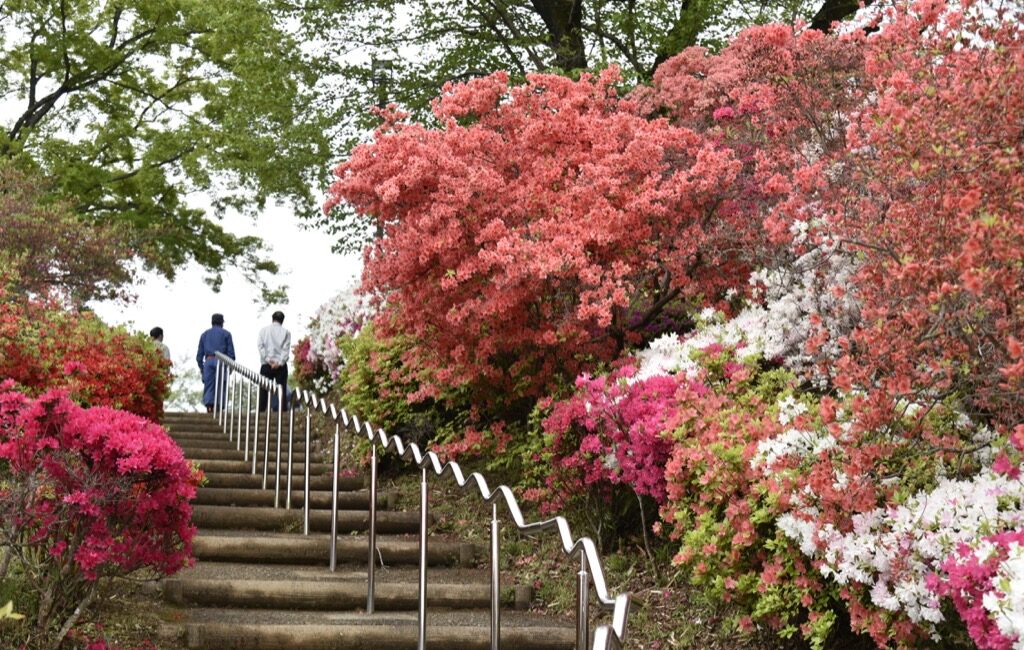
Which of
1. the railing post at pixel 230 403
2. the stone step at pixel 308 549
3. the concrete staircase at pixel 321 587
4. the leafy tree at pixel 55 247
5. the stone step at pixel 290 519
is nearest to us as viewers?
the concrete staircase at pixel 321 587

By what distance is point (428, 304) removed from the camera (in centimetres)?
855

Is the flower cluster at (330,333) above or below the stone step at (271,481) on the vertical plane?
above

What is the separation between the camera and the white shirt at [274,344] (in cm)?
1617

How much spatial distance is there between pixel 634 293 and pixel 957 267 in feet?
15.8

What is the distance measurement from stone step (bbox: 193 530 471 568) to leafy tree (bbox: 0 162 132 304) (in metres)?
8.04

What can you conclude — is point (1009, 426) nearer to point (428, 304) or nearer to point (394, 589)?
point (394, 589)

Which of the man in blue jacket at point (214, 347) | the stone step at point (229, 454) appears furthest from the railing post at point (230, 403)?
the stone step at point (229, 454)

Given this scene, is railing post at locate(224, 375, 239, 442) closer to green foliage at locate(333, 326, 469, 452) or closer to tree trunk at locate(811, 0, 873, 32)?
green foliage at locate(333, 326, 469, 452)

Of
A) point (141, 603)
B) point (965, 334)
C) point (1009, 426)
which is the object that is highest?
point (965, 334)

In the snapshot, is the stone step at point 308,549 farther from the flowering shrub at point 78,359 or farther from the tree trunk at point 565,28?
the tree trunk at point 565,28

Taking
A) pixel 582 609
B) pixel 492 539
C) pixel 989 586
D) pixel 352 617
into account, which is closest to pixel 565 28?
pixel 352 617

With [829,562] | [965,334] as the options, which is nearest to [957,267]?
[965,334]

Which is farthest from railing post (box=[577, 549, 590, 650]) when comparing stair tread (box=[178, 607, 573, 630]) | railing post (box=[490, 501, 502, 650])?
stair tread (box=[178, 607, 573, 630])

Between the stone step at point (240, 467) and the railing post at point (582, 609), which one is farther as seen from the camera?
the stone step at point (240, 467)
